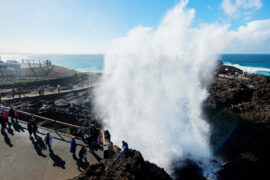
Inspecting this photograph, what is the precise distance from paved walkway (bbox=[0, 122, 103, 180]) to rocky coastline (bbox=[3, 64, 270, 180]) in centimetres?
164

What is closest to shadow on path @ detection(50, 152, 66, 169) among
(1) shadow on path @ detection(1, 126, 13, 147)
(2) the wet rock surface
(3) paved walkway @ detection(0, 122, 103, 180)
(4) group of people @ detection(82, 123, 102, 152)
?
(3) paved walkway @ detection(0, 122, 103, 180)

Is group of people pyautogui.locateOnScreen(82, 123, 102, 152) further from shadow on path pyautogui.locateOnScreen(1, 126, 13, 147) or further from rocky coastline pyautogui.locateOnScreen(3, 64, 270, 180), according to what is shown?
shadow on path pyautogui.locateOnScreen(1, 126, 13, 147)

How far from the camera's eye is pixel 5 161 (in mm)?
7254

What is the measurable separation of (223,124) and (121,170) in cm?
1827

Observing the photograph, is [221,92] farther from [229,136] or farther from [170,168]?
[170,168]

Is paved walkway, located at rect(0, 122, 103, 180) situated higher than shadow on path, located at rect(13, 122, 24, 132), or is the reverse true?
shadow on path, located at rect(13, 122, 24, 132)

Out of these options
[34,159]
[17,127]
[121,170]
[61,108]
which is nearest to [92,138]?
[34,159]

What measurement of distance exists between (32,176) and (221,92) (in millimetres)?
27316

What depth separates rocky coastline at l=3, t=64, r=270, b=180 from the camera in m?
6.80

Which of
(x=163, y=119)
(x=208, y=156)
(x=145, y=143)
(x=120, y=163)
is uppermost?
(x=120, y=163)

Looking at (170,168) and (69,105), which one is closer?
(170,168)

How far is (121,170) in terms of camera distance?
620 centimetres

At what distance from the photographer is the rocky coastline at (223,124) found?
6797 mm

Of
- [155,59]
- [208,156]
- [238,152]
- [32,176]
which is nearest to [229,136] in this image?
[238,152]
